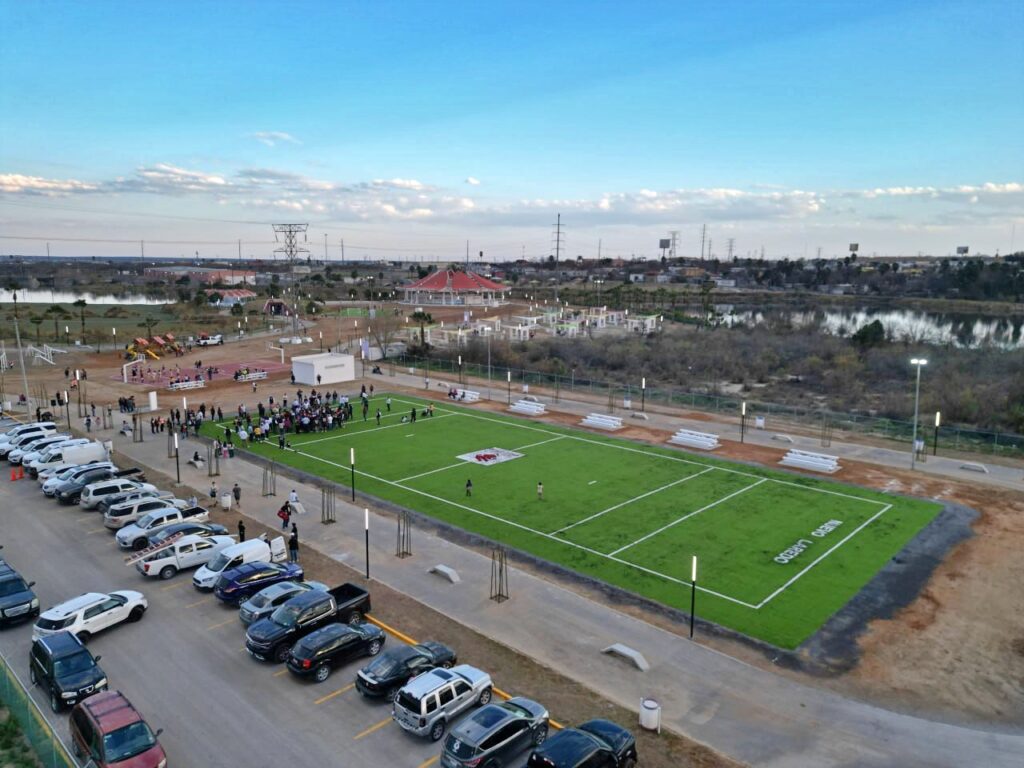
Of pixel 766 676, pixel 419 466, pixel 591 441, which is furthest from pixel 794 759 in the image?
pixel 591 441

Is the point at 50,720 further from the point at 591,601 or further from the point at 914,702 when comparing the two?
the point at 914,702

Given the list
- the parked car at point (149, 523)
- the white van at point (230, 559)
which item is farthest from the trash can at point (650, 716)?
the parked car at point (149, 523)

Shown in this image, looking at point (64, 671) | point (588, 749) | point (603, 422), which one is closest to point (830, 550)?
point (588, 749)

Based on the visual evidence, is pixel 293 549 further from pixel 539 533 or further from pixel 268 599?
pixel 539 533

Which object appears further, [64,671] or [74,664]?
[74,664]

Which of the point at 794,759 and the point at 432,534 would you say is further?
the point at 432,534

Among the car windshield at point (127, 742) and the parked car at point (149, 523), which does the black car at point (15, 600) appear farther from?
the car windshield at point (127, 742)
